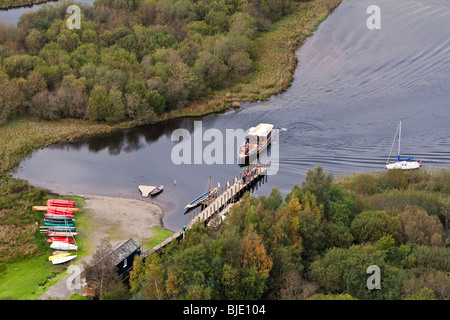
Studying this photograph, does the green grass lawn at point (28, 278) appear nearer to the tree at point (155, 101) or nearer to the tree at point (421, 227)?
the tree at point (421, 227)

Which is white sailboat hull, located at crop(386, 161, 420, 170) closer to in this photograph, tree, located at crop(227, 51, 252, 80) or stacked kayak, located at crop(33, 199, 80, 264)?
tree, located at crop(227, 51, 252, 80)

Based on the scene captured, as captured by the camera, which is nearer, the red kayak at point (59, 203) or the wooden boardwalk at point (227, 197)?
the wooden boardwalk at point (227, 197)

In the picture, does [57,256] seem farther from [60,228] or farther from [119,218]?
[119,218]

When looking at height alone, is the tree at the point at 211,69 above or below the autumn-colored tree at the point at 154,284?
above

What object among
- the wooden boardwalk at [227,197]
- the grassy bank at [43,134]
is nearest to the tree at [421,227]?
the wooden boardwalk at [227,197]

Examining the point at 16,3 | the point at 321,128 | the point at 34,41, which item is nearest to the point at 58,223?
the point at 321,128

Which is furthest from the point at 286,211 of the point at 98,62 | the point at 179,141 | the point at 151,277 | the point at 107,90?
the point at 98,62

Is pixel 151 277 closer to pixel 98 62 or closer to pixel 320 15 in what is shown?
pixel 98 62

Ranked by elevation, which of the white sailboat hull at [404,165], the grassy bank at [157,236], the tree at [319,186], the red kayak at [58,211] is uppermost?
the tree at [319,186]
